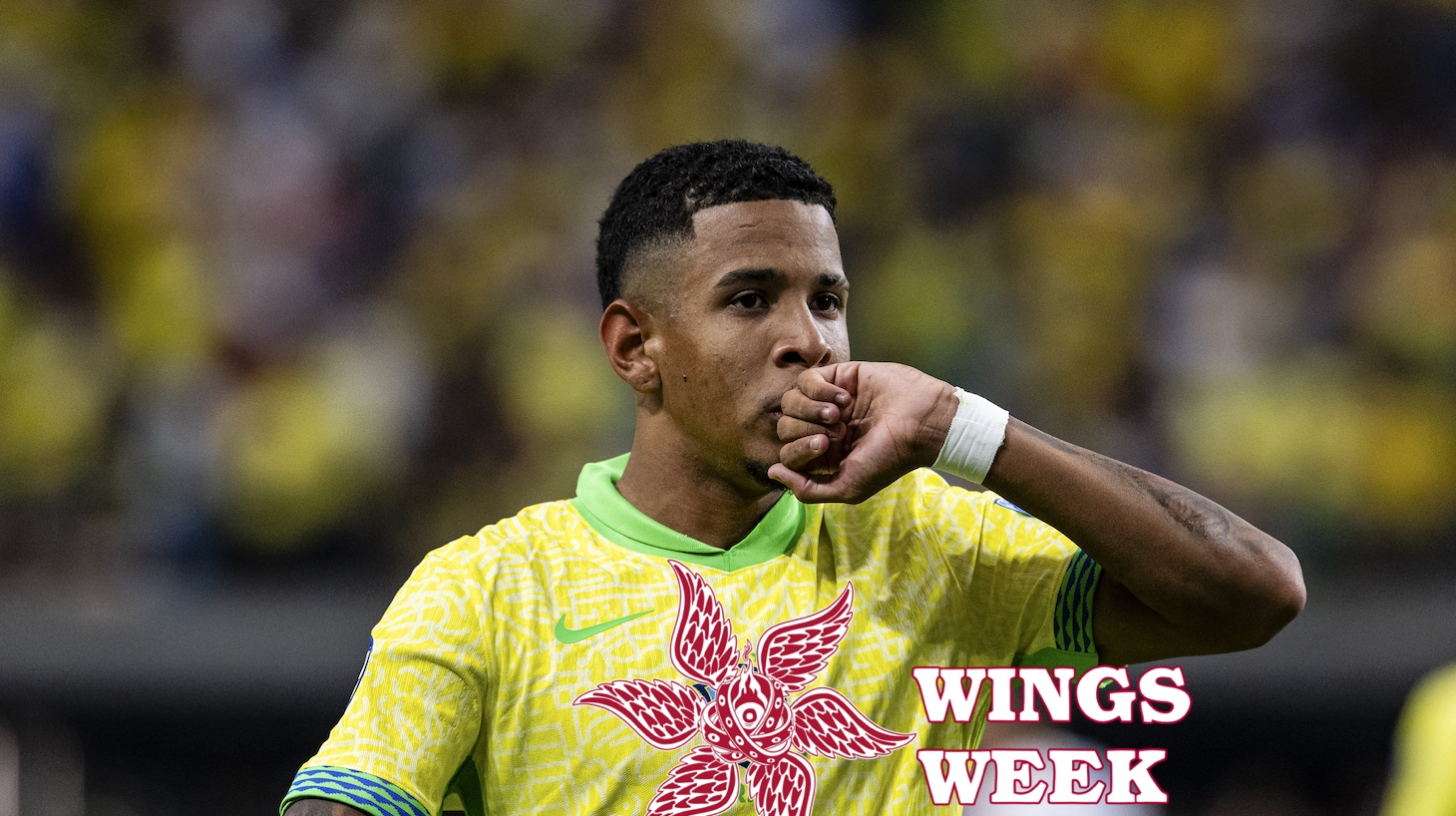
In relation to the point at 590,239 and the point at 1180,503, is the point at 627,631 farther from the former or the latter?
the point at 590,239

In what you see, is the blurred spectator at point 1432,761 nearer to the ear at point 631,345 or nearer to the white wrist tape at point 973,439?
the white wrist tape at point 973,439

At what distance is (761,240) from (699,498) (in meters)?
0.53

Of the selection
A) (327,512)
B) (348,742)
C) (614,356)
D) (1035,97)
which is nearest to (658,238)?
(614,356)

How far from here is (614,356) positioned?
3564 mm

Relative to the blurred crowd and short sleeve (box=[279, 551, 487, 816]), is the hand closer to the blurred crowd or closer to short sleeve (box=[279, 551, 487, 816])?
short sleeve (box=[279, 551, 487, 816])

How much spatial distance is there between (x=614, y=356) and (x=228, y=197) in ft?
24.2

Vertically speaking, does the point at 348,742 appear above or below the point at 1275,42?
below

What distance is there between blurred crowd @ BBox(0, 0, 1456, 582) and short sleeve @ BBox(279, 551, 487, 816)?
18.6 feet

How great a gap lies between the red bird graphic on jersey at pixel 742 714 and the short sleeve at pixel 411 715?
23 centimetres

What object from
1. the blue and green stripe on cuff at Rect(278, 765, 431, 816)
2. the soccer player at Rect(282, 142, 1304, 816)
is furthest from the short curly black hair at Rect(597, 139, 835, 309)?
the blue and green stripe on cuff at Rect(278, 765, 431, 816)

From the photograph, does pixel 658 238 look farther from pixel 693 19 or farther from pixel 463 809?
pixel 693 19

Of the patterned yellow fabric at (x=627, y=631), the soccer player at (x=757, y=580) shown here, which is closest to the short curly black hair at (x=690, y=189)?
the soccer player at (x=757, y=580)

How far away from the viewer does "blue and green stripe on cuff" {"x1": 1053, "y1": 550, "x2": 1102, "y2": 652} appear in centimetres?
333

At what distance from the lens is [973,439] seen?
3.09 metres
